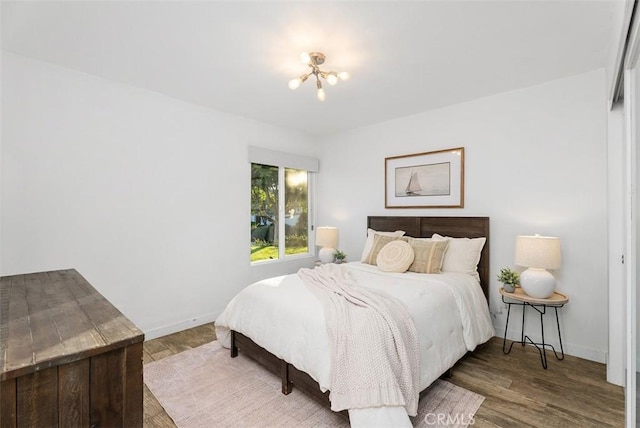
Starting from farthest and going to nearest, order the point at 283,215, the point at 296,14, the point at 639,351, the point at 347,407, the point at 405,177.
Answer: the point at 283,215 < the point at 405,177 < the point at 296,14 < the point at 347,407 < the point at 639,351

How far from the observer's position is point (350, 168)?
14.5ft

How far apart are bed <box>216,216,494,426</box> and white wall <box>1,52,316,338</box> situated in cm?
96

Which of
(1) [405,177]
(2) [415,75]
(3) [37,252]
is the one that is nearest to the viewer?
(3) [37,252]

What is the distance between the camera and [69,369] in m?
0.88

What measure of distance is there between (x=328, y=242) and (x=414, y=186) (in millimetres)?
1387

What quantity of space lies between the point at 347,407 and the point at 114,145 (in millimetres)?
2976

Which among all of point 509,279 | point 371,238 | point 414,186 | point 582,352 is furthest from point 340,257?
point 582,352

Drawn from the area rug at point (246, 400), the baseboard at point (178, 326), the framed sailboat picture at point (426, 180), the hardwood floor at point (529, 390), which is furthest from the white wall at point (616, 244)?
the baseboard at point (178, 326)


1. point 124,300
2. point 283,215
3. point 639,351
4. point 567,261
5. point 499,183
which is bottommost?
point 124,300

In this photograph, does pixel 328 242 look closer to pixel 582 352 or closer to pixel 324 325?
pixel 324 325

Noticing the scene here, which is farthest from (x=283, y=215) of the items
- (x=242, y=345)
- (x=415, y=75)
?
(x=415, y=75)

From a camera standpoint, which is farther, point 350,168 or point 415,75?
point 350,168

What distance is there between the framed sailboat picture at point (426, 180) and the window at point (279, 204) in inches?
55.2

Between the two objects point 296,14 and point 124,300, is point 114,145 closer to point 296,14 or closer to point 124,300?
point 124,300
